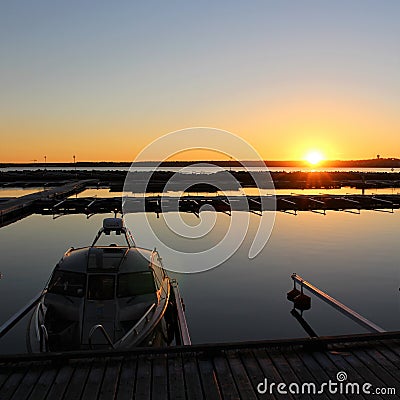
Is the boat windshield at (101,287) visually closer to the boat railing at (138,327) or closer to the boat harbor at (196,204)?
the boat railing at (138,327)

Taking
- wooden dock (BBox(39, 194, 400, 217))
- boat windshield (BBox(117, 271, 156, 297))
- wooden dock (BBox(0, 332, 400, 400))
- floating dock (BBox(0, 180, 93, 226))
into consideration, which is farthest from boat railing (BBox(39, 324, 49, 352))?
wooden dock (BBox(39, 194, 400, 217))

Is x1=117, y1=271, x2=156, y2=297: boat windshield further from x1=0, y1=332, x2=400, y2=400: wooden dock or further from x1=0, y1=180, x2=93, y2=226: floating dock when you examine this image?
x1=0, y1=180, x2=93, y2=226: floating dock

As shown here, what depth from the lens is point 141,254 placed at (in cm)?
1019

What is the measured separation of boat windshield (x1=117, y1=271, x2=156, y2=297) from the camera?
869 cm

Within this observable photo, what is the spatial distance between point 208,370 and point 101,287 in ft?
11.8

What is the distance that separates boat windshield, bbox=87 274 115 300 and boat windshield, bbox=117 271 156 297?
164 millimetres

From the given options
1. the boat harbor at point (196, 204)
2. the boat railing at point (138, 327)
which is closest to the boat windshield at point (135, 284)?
the boat railing at point (138, 327)

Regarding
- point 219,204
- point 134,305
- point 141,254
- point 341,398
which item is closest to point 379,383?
point 341,398

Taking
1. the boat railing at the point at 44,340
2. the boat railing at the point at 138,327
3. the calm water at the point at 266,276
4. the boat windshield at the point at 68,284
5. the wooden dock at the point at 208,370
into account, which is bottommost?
the calm water at the point at 266,276

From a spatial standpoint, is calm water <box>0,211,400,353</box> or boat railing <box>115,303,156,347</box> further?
calm water <box>0,211,400,353</box>

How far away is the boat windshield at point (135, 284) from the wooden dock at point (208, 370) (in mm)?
2547

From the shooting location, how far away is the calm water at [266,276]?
11.5 metres

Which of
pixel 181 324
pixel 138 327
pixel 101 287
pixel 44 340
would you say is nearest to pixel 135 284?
pixel 101 287

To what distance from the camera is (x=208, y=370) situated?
5777 mm
